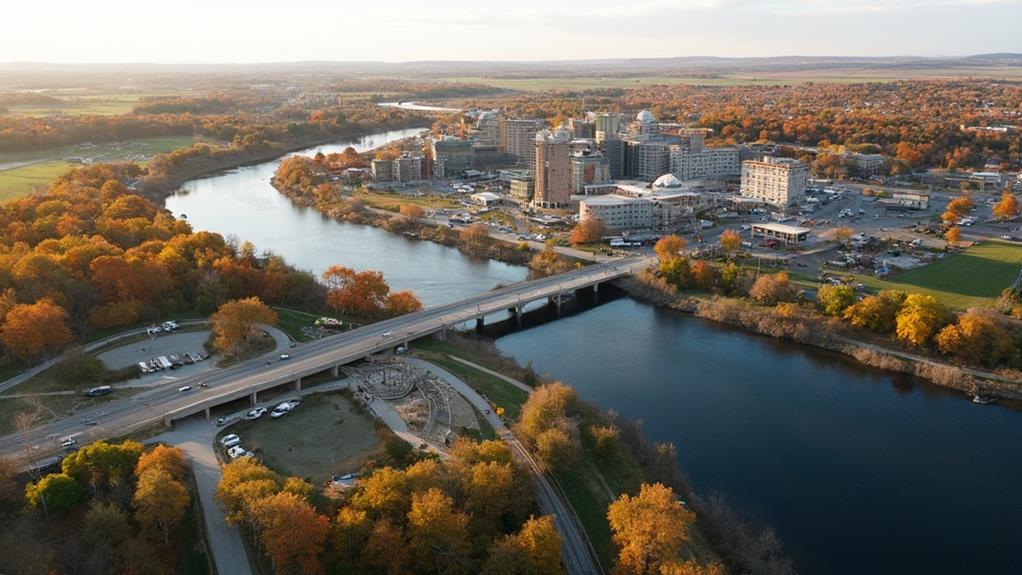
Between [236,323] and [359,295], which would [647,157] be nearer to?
[359,295]

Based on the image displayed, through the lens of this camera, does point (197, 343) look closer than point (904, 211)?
Yes

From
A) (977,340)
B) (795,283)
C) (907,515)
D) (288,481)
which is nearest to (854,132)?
(795,283)

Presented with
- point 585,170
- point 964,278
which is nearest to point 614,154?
point 585,170

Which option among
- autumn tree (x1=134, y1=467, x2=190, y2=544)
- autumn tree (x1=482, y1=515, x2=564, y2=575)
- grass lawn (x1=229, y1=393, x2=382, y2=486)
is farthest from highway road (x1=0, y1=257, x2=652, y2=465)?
autumn tree (x1=482, y1=515, x2=564, y2=575)

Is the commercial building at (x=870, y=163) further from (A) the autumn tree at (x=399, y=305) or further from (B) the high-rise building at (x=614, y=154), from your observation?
(A) the autumn tree at (x=399, y=305)

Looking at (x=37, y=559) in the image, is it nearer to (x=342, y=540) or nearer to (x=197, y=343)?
(x=342, y=540)
